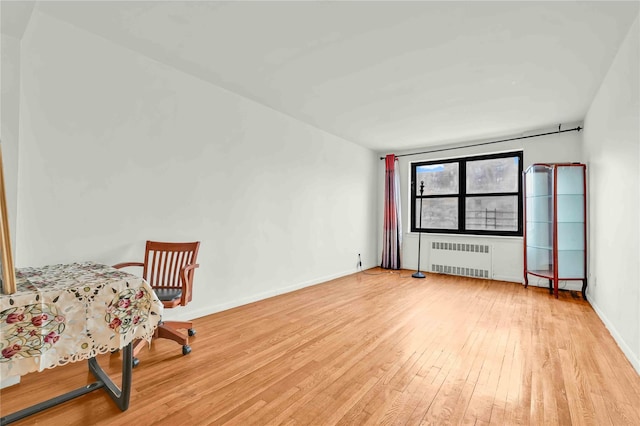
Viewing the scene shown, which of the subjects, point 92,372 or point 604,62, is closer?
point 92,372

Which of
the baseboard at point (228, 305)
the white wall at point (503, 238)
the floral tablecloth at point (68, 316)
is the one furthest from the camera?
the white wall at point (503, 238)

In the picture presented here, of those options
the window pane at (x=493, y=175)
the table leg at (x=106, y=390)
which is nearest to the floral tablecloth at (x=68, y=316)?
the table leg at (x=106, y=390)

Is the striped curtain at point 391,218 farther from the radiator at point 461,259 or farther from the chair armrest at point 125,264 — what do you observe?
the chair armrest at point 125,264

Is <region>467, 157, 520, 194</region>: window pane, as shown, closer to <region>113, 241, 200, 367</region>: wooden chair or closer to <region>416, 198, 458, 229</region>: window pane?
<region>416, 198, 458, 229</region>: window pane

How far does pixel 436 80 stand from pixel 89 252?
3522 millimetres

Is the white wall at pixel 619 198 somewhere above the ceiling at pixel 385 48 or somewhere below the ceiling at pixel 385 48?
below

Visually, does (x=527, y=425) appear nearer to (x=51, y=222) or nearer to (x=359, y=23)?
(x=359, y=23)

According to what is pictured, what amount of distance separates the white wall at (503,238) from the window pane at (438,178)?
224mm

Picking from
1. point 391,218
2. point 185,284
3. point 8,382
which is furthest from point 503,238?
point 8,382

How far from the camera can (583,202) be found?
158 inches

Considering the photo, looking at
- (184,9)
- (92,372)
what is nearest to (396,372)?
(92,372)

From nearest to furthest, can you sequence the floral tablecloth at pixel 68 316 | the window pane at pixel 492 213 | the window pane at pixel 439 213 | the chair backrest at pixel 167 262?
the floral tablecloth at pixel 68 316, the chair backrest at pixel 167 262, the window pane at pixel 492 213, the window pane at pixel 439 213

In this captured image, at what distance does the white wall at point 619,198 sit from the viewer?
7.45 ft

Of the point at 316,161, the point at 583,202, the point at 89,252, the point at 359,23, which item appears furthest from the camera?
the point at 316,161
